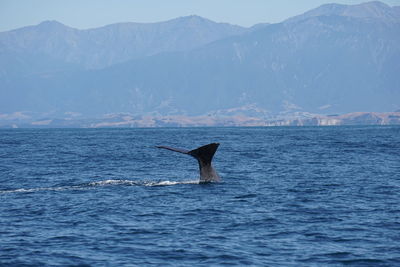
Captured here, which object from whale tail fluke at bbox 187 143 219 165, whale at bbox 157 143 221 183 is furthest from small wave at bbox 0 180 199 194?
whale tail fluke at bbox 187 143 219 165

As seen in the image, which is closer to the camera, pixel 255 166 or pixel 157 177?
pixel 157 177

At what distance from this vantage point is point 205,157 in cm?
2973

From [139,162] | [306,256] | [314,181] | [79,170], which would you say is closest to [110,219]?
[306,256]

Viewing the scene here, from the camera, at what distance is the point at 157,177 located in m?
36.9

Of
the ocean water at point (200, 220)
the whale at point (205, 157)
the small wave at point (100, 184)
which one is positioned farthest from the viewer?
the small wave at point (100, 184)

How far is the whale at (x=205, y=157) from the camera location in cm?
2880

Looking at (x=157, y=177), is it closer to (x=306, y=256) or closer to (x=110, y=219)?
(x=110, y=219)

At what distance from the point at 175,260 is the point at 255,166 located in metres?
27.7

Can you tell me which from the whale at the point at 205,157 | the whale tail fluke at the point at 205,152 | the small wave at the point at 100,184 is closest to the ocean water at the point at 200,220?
the small wave at the point at 100,184

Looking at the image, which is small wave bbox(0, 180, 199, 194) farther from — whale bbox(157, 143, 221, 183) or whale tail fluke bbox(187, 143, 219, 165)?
whale tail fluke bbox(187, 143, 219, 165)

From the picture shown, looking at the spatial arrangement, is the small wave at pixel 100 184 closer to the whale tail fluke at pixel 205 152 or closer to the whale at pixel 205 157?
the whale at pixel 205 157

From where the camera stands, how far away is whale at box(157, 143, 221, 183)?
94.5 ft

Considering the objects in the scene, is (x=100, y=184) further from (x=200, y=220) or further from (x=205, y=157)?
(x=200, y=220)

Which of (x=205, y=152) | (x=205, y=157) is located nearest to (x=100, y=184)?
(x=205, y=157)
